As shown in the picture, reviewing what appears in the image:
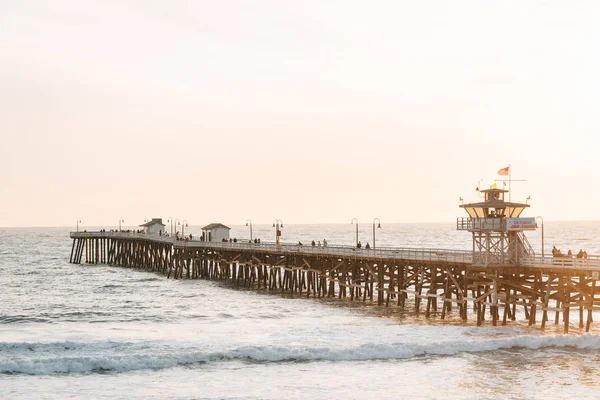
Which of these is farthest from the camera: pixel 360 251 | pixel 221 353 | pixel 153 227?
pixel 153 227

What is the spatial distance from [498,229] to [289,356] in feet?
45.2

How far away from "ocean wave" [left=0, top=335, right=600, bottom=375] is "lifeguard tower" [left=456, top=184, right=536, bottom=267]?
546 centimetres

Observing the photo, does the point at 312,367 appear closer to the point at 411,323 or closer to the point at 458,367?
the point at 458,367

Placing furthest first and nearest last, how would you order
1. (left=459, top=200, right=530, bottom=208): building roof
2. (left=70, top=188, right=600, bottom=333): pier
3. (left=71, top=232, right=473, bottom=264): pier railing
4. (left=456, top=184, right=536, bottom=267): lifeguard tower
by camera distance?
(left=71, top=232, right=473, bottom=264): pier railing, (left=459, top=200, right=530, bottom=208): building roof, (left=456, top=184, right=536, bottom=267): lifeguard tower, (left=70, top=188, right=600, bottom=333): pier

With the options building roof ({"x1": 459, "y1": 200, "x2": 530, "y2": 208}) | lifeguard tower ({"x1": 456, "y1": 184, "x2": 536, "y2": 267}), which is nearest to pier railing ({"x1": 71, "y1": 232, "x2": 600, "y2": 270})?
lifeguard tower ({"x1": 456, "y1": 184, "x2": 536, "y2": 267})

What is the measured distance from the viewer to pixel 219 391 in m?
28.9

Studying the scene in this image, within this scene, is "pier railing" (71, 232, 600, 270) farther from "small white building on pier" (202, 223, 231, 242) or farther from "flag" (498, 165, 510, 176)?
"flag" (498, 165, 510, 176)

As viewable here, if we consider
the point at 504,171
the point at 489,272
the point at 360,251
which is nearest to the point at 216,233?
the point at 360,251

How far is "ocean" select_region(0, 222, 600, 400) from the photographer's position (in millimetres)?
29047

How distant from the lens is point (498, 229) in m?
40.6

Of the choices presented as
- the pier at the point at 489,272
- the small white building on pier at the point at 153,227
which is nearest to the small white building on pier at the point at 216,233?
the small white building on pier at the point at 153,227

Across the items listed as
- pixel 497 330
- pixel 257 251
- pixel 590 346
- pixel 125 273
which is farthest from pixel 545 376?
pixel 125 273

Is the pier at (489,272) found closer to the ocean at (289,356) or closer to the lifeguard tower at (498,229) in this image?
the lifeguard tower at (498,229)

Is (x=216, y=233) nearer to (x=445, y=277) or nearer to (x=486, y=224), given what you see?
(x=445, y=277)
